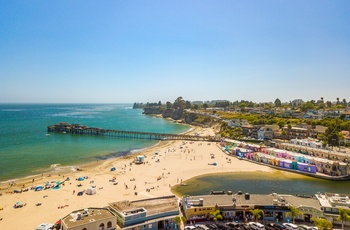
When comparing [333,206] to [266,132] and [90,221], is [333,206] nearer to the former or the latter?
[90,221]

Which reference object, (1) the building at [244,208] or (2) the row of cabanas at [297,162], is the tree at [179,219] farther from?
(2) the row of cabanas at [297,162]

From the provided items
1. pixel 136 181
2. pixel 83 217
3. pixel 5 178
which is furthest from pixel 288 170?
pixel 5 178

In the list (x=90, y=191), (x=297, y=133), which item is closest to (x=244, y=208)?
(x=90, y=191)

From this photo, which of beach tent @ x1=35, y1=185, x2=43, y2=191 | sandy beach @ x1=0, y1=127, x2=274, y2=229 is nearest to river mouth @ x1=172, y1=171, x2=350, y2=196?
sandy beach @ x1=0, y1=127, x2=274, y2=229

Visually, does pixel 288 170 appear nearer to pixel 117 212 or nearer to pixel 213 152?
pixel 213 152

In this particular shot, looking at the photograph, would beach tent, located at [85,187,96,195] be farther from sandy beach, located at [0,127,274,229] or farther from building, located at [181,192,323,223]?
building, located at [181,192,323,223]

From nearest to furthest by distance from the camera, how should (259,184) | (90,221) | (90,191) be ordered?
1. (90,221)
2. (90,191)
3. (259,184)

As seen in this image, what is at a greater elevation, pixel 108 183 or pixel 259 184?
pixel 259 184
